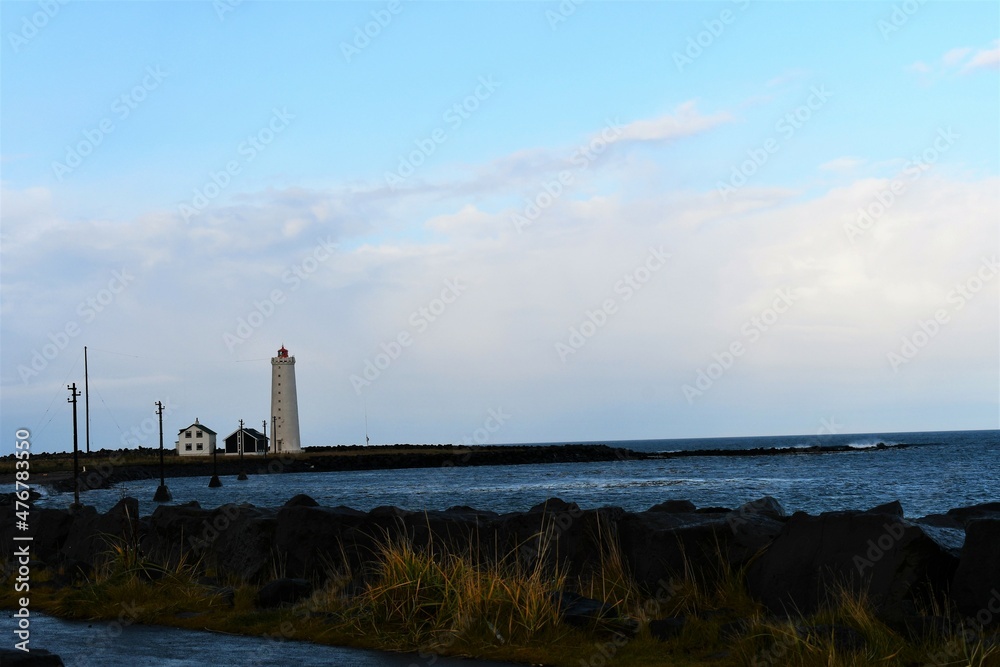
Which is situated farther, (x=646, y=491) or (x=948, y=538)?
(x=646, y=491)

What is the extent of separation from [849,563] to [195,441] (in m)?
113

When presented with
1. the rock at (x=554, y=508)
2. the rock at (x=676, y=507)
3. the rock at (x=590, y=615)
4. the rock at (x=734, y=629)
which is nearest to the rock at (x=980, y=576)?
the rock at (x=734, y=629)

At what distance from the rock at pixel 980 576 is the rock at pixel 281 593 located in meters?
7.05

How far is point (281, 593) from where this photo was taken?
38.5ft

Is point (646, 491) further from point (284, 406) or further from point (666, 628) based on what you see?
point (284, 406)

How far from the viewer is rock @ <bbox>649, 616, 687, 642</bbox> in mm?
9320

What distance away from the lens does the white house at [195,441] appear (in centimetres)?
11475

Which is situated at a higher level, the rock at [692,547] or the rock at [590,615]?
the rock at [692,547]

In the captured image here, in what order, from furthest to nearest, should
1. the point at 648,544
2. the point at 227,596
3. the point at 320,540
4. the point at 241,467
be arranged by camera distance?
the point at 241,467
the point at 320,540
the point at 227,596
the point at 648,544

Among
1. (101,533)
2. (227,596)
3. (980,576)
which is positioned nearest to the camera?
(980,576)

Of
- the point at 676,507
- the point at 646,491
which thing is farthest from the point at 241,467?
the point at 676,507

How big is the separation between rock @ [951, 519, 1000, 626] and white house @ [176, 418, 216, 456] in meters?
112

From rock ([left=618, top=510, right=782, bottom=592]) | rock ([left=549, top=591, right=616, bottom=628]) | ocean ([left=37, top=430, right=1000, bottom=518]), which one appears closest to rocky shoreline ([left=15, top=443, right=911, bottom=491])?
ocean ([left=37, top=430, right=1000, bottom=518])

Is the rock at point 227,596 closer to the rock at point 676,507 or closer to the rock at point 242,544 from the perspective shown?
the rock at point 242,544
